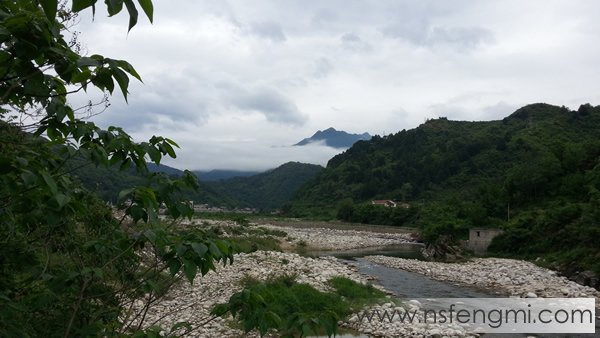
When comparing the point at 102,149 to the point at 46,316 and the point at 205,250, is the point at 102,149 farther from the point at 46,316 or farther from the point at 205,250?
the point at 46,316

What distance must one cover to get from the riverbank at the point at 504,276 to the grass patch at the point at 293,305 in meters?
5.44

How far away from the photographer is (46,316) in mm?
2602

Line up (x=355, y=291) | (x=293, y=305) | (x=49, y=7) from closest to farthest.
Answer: (x=49, y=7) < (x=293, y=305) < (x=355, y=291)

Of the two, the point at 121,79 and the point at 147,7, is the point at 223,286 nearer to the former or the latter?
the point at 121,79

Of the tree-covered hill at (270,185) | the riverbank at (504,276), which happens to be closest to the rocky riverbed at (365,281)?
the riverbank at (504,276)

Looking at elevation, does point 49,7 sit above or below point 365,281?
above

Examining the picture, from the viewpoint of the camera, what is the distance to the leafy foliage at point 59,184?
1.43 m

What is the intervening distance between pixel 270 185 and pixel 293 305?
16154 centimetres

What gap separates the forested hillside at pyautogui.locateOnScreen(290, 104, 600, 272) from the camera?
2598cm

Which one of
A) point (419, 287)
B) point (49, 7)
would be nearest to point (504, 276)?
point (419, 287)

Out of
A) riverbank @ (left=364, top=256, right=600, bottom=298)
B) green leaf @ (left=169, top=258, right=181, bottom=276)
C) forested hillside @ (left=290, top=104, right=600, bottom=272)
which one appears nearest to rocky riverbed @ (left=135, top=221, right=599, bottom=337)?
riverbank @ (left=364, top=256, right=600, bottom=298)

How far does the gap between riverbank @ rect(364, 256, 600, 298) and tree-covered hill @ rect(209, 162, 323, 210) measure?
12439cm

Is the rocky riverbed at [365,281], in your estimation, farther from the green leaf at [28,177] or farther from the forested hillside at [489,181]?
the green leaf at [28,177]

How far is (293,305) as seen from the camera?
1136cm
